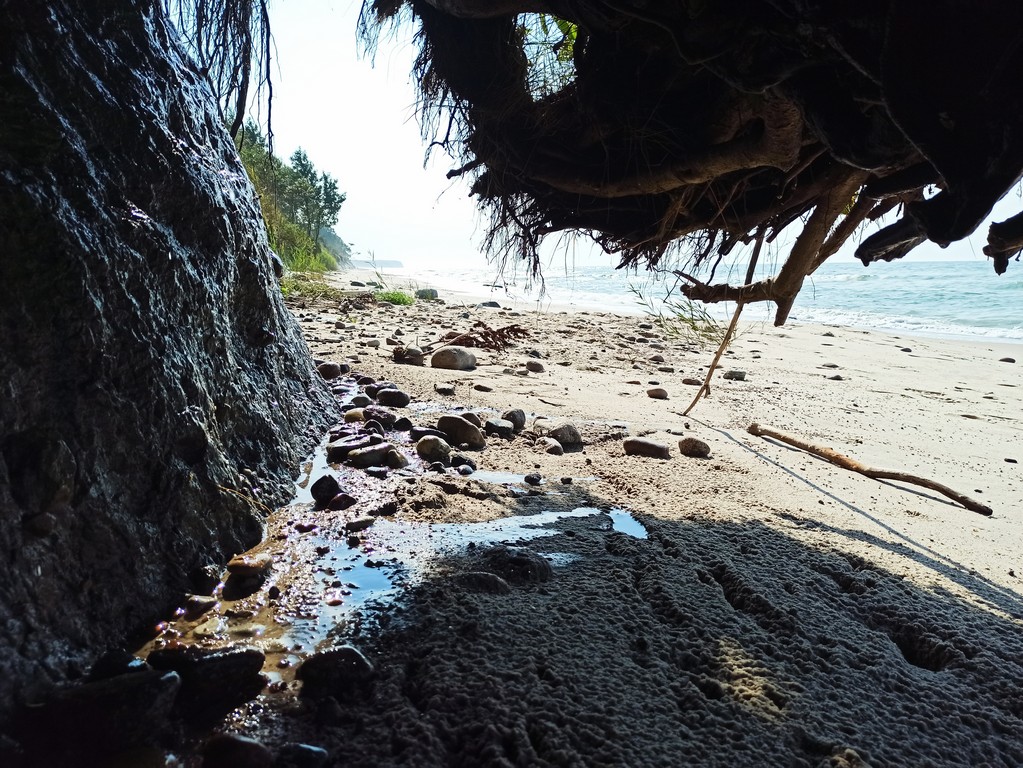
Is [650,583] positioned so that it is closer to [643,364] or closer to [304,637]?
[304,637]

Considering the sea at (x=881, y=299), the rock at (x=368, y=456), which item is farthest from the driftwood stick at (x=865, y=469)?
the sea at (x=881, y=299)

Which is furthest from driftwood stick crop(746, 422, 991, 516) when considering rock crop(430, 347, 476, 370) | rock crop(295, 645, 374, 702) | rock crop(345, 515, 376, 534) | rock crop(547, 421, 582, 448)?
rock crop(295, 645, 374, 702)

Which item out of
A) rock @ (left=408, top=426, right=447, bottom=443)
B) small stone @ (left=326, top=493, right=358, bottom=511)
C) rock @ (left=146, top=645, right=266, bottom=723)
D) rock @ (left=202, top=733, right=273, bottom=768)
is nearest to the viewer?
rock @ (left=202, top=733, right=273, bottom=768)

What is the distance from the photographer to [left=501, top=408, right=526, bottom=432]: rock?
148 inches

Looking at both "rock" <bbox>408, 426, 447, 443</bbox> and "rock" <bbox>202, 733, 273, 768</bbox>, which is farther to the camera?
"rock" <bbox>408, 426, 447, 443</bbox>

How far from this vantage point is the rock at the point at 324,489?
2449 millimetres

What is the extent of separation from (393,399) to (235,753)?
2.82 m

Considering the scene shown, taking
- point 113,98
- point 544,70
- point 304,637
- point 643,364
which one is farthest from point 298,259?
point 304,637

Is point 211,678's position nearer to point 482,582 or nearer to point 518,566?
point 482,582

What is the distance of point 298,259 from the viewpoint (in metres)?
10.6

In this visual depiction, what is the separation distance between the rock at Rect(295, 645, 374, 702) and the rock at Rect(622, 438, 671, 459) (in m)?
2.23

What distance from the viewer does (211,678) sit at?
1.41 metres

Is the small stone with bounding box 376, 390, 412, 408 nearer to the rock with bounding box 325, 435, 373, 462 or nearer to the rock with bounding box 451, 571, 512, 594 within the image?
the rock with bounding box 325, 435, 373, 462

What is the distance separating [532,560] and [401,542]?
464mm
